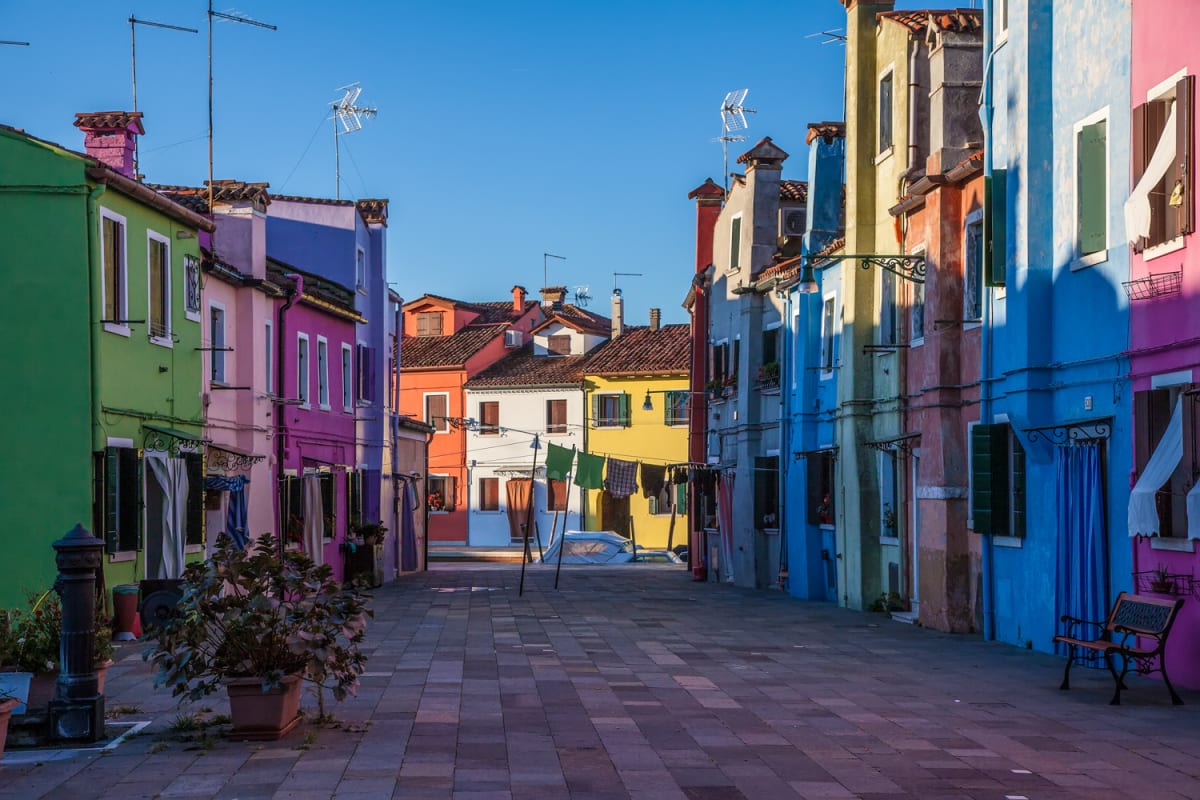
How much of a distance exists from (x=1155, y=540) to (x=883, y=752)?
6210 mm

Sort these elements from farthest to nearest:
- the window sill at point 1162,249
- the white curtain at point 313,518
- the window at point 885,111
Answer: the white curtain at point 313,518 → the window at point 885,111 → the window sill at point 1162,249

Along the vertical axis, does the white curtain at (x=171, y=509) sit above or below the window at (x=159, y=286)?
below

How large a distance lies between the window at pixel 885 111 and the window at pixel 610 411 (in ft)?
119

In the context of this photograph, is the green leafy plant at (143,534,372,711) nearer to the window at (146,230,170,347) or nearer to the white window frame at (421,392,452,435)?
the window at (146,230,170,347)

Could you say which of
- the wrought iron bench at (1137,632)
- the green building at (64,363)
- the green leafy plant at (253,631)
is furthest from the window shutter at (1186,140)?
the green building at (64,363)

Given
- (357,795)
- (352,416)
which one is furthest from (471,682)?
(352,416)

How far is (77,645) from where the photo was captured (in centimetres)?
1096

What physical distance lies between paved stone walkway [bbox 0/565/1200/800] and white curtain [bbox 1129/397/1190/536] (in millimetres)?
1678

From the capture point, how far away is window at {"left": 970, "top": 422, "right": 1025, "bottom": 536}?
20.0m

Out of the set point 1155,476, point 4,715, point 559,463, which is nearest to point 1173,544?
point 1155,476

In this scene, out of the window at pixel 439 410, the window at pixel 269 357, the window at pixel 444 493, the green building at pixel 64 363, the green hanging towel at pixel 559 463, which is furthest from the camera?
the window at pixel 444 493

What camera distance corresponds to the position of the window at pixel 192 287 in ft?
78.6

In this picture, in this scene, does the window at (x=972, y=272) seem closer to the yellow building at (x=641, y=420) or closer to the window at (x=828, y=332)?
the window at (x=828, y=332)

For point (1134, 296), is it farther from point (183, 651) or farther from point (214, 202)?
point (214, 202)
